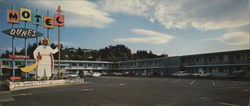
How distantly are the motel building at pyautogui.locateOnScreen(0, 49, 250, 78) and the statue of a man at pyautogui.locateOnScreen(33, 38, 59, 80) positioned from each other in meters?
9.76

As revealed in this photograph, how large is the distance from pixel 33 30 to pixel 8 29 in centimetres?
252

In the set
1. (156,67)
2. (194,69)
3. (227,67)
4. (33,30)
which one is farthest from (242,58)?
(33,30)

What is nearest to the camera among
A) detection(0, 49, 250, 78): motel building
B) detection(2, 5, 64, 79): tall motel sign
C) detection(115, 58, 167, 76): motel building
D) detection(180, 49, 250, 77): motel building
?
detection(2, 5, 64, 79): tall motel sign

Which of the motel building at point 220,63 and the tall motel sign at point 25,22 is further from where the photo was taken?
the motel building at point 220,63

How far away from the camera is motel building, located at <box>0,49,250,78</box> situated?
113 feet

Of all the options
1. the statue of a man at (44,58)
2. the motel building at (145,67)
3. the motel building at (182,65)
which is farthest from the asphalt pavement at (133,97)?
the motel building at (145,67)

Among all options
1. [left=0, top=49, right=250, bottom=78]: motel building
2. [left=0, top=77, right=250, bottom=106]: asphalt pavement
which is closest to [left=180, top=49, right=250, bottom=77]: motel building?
[left=0, top=49, right=250, bottom=78]: motel building

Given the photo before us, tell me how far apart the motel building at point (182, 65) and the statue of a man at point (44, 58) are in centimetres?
976

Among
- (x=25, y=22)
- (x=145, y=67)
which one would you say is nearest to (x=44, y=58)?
(x=25, y=22)

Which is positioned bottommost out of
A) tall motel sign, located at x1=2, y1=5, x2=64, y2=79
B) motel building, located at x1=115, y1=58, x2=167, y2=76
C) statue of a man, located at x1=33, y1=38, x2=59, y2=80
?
motel building, located at x1=115, y1=58, x2=167, y2=76

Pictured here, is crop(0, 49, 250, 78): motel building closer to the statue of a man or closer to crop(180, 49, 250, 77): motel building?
crop(180, 49, 250, 77): motel building

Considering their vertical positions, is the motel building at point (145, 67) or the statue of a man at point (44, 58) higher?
the statue of a man at point (44, 58)

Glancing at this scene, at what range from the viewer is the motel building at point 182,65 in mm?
34500

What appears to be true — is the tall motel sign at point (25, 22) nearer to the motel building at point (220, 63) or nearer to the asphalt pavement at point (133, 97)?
the asphalt pavement at point (133, 97)
